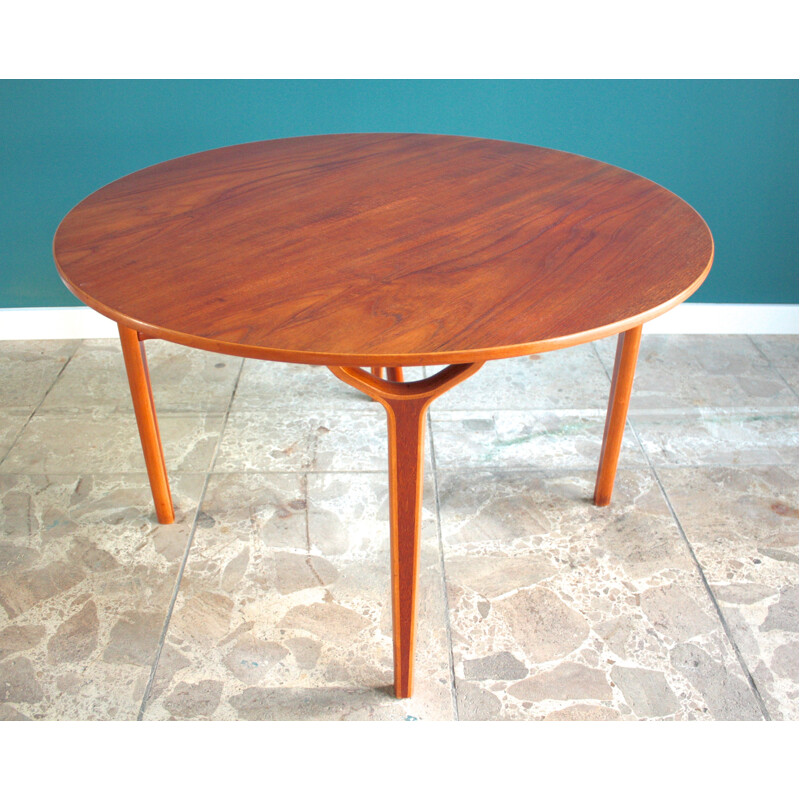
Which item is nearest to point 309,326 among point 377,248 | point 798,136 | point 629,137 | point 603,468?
point 377,248

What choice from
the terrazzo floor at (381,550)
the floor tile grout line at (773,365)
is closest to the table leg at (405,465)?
the terrazzo floor at (381,550)

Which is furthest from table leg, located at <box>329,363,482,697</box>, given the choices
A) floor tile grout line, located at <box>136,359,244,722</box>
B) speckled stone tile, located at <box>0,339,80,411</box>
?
speckled stone tile, located at <box>0,339,80,411</box>

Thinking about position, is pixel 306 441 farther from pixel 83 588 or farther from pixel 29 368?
pixel 29 368

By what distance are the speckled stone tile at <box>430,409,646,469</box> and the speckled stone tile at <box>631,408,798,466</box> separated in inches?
3.0

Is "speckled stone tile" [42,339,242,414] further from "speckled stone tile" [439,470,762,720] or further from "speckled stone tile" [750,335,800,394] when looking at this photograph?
"speckled stone tile" [750,335,800,394]

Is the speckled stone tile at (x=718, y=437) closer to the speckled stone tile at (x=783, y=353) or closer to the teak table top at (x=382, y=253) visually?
the speckled stone tile at (x=783, y=353)

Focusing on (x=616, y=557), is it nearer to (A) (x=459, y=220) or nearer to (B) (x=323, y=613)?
(B) (x=323, y=613)

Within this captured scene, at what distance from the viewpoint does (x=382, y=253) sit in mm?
1288

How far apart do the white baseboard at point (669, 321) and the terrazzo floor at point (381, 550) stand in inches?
7.1

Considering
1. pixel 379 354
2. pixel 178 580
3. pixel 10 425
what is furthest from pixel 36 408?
pixel 379 354

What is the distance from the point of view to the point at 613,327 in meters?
1.08

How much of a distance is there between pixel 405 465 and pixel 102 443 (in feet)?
4.04

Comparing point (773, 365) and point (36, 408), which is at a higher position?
point (36, 408)

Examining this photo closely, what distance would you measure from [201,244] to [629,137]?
1666 mm
